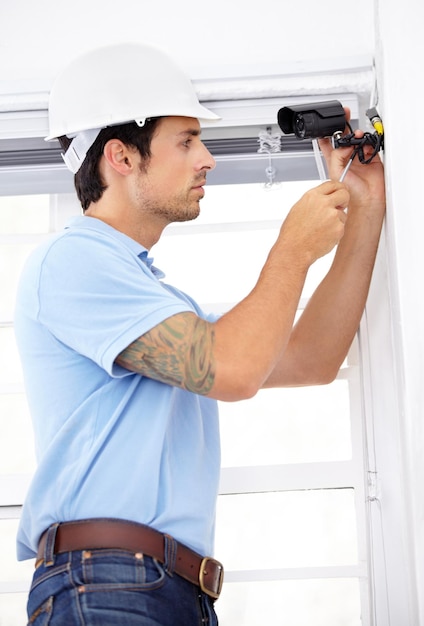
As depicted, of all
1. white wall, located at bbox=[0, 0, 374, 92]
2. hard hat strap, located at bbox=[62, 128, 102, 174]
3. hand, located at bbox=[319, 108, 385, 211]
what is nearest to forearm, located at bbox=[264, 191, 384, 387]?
hand, located at bbox=[319, 108, 385, 211]

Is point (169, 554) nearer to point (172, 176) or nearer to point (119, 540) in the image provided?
point (119, 540)

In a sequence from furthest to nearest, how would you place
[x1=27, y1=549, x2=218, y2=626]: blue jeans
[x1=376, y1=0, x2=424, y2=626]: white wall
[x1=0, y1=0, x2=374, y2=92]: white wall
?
[x1=0, y1=0, x2=374, y2=92]: white wall
[x1=376, y1=0, x2=424, y2=626]: white wall
[x1=27, y1=549, x2=218, y2=626]: blue jeans

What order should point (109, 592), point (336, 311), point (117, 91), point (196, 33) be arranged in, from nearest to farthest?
point (109, 592), point (117, 91), point (336, 311), point (196, 33)

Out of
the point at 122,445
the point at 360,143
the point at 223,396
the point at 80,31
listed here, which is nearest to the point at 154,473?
the point at 122,445

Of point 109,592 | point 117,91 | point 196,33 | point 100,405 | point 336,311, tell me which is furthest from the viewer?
point 196,33

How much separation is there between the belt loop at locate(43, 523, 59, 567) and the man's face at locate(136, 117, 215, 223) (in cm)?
61

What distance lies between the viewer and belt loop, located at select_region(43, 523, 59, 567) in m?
1.35

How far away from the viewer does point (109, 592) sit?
4.25ft

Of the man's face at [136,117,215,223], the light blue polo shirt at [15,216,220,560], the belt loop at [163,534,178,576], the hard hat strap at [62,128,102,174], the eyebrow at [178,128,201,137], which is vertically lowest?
the belt loop at [163,534,178,576]

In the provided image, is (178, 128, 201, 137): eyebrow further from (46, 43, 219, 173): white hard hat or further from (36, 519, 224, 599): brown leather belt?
(36, 519, 224, 599): brown leather belt

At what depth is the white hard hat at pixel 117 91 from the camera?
1.58 m

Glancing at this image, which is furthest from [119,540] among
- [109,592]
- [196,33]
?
[196,33]

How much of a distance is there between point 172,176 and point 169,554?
2.30 ft

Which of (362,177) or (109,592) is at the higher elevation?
(362,177)
